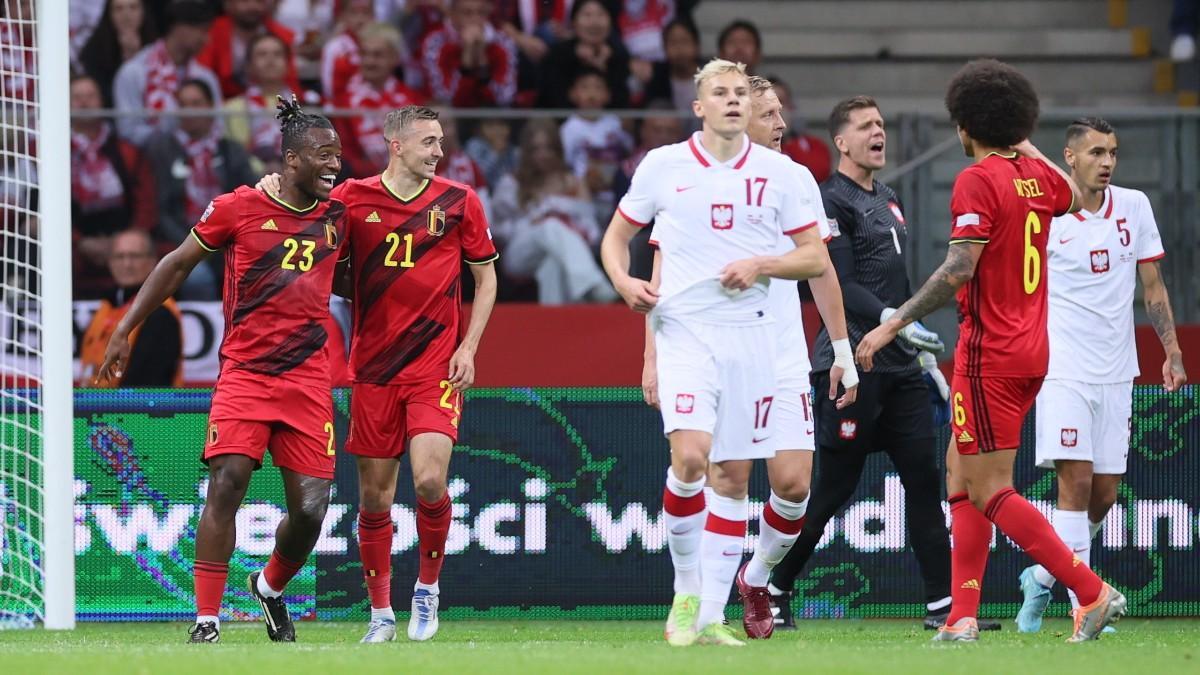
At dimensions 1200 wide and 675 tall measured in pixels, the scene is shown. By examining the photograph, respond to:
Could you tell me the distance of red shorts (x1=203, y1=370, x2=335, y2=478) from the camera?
830cm

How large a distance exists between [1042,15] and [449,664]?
1374 cm

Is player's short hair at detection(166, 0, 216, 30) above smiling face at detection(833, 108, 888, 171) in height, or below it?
above

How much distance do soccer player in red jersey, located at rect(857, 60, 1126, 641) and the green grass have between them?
48cm

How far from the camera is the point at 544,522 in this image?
10773mm

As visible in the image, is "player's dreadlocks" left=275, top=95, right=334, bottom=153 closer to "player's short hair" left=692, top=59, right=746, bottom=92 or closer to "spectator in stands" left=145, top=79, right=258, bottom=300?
"player's short hair" left=692, top=59, right=746, bottom=92

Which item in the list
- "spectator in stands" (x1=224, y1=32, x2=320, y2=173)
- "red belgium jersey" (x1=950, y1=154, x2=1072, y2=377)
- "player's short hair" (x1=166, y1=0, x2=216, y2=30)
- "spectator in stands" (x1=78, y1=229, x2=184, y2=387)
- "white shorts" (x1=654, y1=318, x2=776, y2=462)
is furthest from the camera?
"player's short hair" (x1=166, y1=0, x2=216, y2=30)

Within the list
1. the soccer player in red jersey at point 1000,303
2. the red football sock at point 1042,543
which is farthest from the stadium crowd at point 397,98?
the red football sock at point 1042,543

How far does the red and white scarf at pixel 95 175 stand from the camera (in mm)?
13219

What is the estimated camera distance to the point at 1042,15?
1872 cm

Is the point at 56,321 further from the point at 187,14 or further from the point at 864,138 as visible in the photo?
the point at 187,14

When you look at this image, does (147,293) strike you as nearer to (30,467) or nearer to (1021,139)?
(30,467)

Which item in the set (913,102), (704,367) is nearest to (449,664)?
(704,367)

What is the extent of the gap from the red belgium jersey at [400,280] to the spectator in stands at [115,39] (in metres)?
7.56

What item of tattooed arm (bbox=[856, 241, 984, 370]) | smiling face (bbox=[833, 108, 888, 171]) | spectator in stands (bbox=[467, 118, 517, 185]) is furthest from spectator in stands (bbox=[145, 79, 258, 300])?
tattooed arm (bbox=[856, 241, 984, 370])
